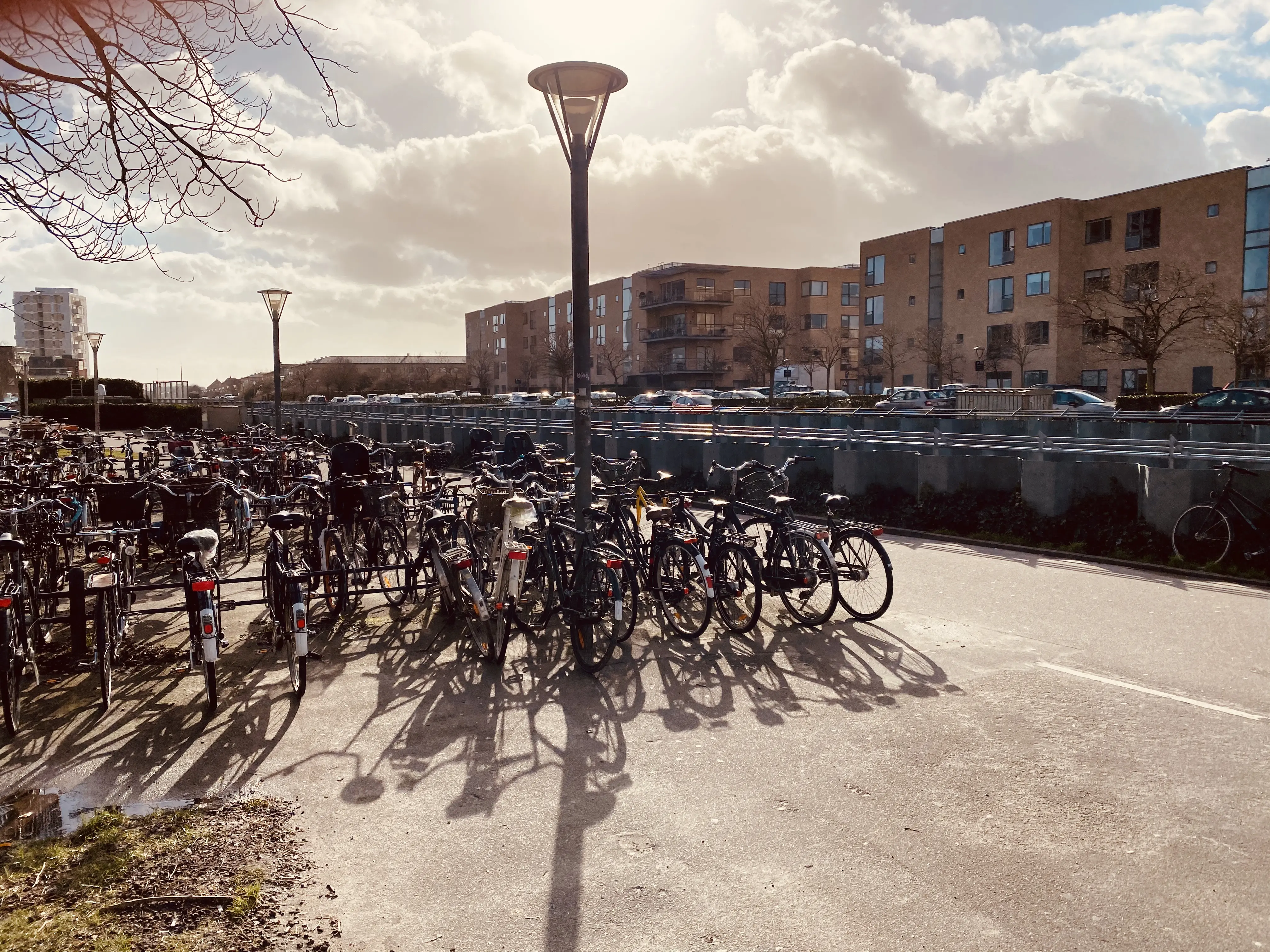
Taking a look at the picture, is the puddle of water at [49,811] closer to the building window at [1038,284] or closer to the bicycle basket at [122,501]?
the bicycle basket at [122,501]

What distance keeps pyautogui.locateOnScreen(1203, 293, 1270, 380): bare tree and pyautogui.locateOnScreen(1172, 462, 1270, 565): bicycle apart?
26.6 meters

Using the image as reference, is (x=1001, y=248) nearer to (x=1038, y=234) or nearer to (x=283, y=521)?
(x=1038, y=234)

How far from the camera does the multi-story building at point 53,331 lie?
6.81 metres

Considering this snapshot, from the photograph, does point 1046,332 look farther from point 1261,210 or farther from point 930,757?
point 930,757

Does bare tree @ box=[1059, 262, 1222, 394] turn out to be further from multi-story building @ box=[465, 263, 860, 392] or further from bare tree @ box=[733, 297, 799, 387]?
multi-story building @ box=[465, 263, 860, 392]

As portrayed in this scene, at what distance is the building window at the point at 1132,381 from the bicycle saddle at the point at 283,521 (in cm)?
4282

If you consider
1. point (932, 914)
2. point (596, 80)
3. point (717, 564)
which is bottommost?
point (932, 914)

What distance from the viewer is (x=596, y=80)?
794cm

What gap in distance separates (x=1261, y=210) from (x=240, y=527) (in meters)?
43.2

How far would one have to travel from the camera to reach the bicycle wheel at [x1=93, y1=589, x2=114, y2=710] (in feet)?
18.9

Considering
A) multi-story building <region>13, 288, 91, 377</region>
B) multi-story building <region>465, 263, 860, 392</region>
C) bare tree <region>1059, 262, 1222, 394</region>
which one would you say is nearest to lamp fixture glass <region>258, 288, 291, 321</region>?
multi-story building <region>13, 288, 91, 377</region>

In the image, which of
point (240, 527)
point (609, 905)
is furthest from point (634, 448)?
point (609, 905)

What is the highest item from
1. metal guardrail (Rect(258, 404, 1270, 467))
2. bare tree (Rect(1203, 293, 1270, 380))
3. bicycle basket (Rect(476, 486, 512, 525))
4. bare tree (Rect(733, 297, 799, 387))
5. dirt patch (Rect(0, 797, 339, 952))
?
bare tree (Rect(733, 297, 799, 387))

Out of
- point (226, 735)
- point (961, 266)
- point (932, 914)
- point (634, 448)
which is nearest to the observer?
point (932, 914)
